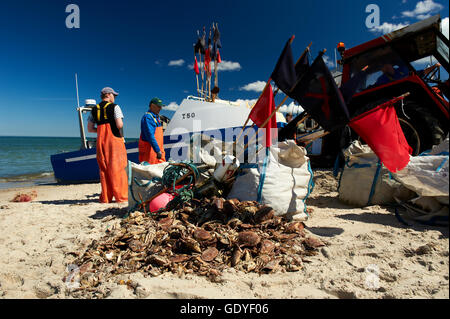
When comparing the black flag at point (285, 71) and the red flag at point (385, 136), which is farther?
the black flag at point (285, 71)

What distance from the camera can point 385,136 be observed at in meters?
2.04

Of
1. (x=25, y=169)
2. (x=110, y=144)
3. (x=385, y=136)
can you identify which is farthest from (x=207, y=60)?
(x=25, y=169)

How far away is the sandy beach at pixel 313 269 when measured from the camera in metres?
1.36

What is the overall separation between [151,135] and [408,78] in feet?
12.9

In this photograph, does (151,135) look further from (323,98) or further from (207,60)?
(207,60)

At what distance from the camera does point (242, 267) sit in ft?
5.73

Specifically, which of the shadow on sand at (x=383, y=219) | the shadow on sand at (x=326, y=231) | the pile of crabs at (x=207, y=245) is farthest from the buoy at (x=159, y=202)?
the shadow on sand at (x=383, y=219)

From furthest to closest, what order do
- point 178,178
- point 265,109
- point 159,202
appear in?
point 178,178 → point 159,202 → point 265,109

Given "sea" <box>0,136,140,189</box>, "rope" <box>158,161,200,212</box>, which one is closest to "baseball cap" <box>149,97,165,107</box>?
"rope" <box>158,161,200,212</box>

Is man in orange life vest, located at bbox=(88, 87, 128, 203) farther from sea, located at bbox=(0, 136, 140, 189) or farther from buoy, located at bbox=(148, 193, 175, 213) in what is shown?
sea, located at bbox=(0, 136, 140, 189)

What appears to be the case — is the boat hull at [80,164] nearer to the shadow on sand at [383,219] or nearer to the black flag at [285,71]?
the black flag at [285,71]

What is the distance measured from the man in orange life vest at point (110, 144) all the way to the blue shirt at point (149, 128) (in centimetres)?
34
